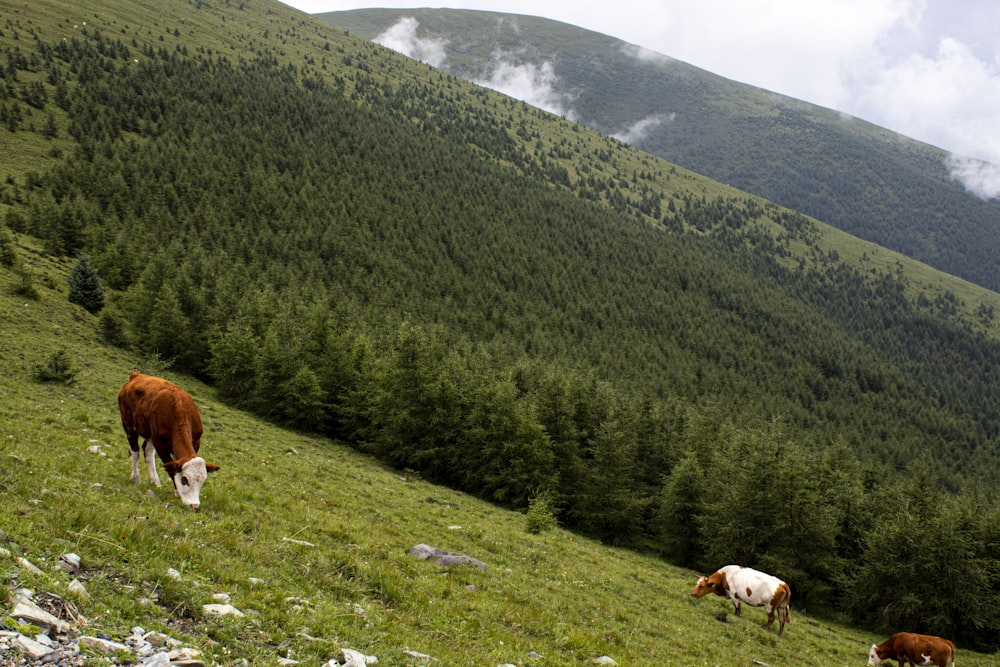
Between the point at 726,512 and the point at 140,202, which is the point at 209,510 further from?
the point at 140,202

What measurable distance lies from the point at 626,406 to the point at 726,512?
949 inches

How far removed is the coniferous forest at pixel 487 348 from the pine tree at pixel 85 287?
423 cm

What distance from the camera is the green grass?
24.9 feet

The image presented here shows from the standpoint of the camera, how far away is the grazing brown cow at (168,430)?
12297 millimetres

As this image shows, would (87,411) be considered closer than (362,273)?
Yes

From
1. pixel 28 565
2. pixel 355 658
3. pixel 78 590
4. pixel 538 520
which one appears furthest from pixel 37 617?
pixel 538 520

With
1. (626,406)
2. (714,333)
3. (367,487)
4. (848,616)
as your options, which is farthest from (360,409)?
(714,333)

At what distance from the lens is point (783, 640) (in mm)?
19734

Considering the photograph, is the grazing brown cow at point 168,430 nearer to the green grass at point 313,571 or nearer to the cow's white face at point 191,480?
the cow's white face at point 191,480

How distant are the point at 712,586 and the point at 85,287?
209ft

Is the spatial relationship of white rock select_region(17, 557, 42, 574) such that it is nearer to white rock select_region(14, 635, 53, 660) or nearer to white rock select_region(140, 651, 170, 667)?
white rock select_region(14, 635, 53, 660)

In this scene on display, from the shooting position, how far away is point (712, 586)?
21.8 meters

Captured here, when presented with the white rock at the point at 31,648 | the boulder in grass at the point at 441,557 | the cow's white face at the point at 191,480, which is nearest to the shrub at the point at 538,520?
the boulder in grass at the point at 441,557

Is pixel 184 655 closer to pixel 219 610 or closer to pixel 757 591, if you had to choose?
pixel 219 610
